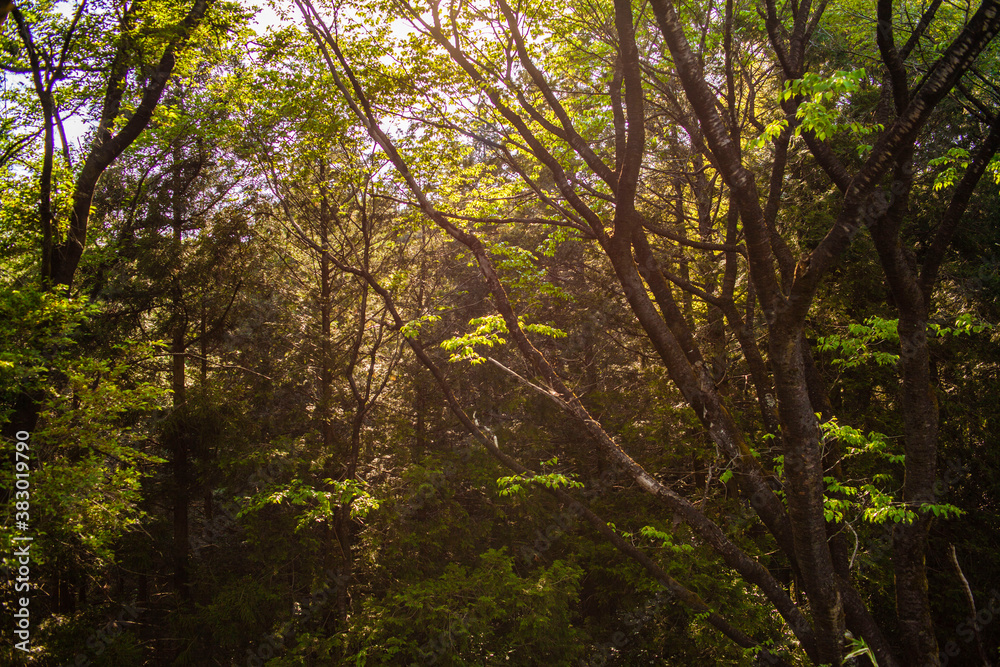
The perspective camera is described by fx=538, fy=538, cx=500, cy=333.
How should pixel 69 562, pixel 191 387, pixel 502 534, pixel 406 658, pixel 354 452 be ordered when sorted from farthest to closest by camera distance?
pixel 502 534
pixel 191 387
pixel 354 452
pixel 69 562
pixel 406 658

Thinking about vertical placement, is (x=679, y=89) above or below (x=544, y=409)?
above

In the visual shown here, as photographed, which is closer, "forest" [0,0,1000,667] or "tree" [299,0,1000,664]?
"tree" [299,0,1000,664]

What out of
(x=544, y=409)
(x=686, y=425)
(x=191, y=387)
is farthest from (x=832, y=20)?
(x=191, y=387)

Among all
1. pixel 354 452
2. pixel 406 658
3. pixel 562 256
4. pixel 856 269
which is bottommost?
pixel 406 658

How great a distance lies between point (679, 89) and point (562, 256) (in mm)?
5817

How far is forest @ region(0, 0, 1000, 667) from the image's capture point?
4.39 metres

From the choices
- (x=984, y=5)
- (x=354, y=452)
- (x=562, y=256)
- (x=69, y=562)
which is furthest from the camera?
(x=562, y=256)

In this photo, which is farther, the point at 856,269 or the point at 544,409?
the point at 544,409

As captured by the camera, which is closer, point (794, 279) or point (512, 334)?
point (794, 279)

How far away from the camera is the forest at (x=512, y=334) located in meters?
4.39

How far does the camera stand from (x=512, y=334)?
487 cm

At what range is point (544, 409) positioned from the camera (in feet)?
43.4

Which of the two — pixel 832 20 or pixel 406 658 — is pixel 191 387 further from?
pixel 832 20

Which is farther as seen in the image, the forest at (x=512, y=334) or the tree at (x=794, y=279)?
the forest at (x=512, y=334)
